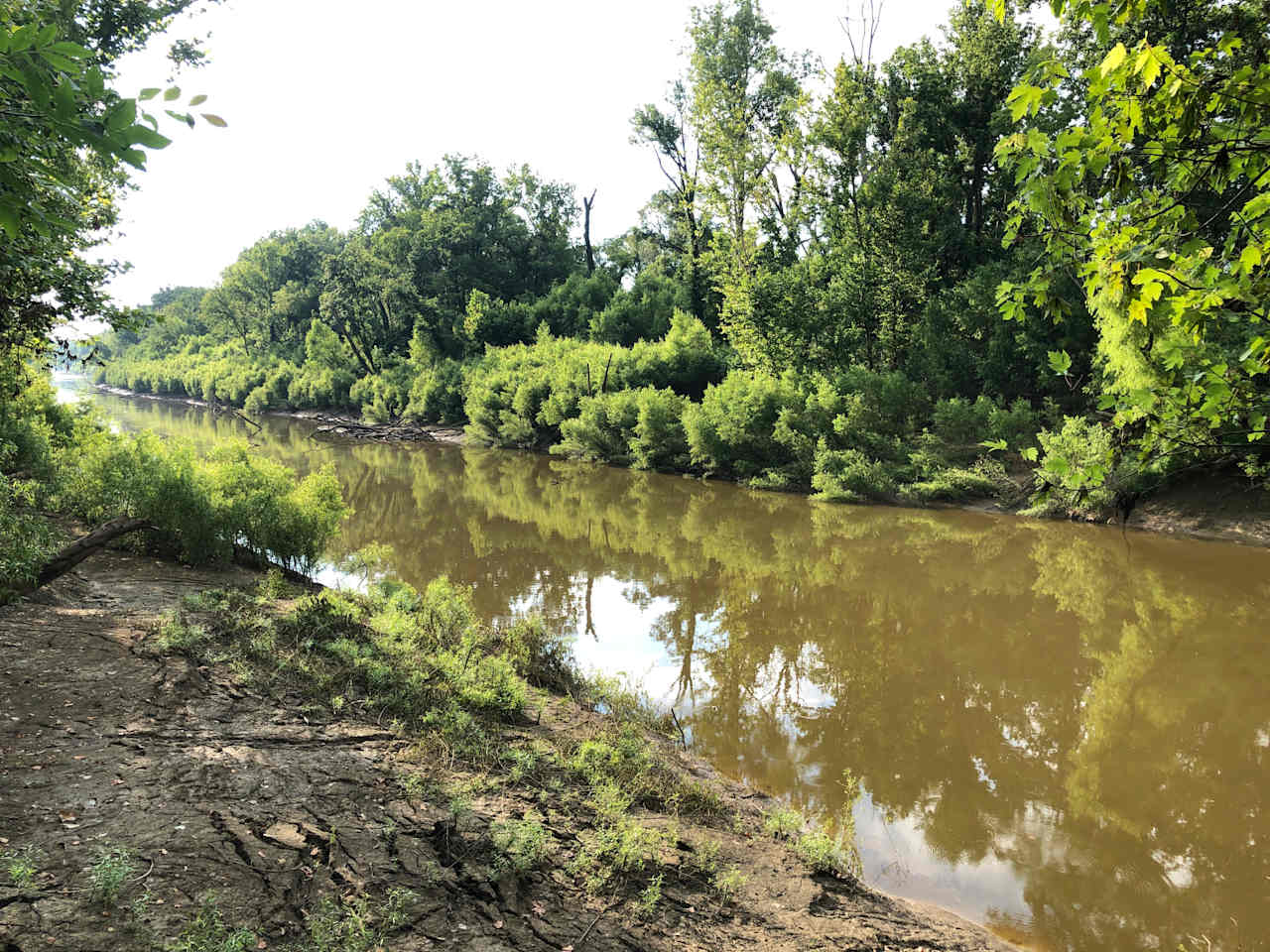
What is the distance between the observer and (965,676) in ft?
26.7

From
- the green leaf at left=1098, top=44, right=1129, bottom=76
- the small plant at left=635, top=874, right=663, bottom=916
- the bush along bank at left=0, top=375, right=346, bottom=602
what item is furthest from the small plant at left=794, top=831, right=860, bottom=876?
the bush along bank at left=0, top=375, right=346, bottom=602

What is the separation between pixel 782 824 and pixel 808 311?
19.3 metres

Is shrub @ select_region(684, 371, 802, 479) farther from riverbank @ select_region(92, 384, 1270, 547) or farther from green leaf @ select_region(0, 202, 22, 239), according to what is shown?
green leaf @ select_region(0, 202, 22, 239)

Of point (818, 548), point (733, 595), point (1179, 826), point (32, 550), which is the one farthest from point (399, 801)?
point (818, 548)

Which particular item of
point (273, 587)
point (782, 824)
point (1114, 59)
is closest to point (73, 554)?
point (273, 587)

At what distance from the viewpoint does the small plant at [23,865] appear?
2.79m

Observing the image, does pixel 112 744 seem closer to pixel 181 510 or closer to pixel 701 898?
pixel 701 898

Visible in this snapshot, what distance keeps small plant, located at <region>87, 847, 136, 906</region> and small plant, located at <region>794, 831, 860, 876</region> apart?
356 cm

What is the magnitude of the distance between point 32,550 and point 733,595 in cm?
858

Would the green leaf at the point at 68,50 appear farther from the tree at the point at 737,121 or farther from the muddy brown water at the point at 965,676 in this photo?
the tree at the point at 737,121

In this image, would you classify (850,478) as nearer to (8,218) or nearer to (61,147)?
(61,147)

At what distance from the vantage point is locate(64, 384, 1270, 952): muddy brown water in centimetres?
488

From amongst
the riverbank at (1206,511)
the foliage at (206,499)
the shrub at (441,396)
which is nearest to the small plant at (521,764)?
the foliage at (206,499)

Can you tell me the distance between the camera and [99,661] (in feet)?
18.0
